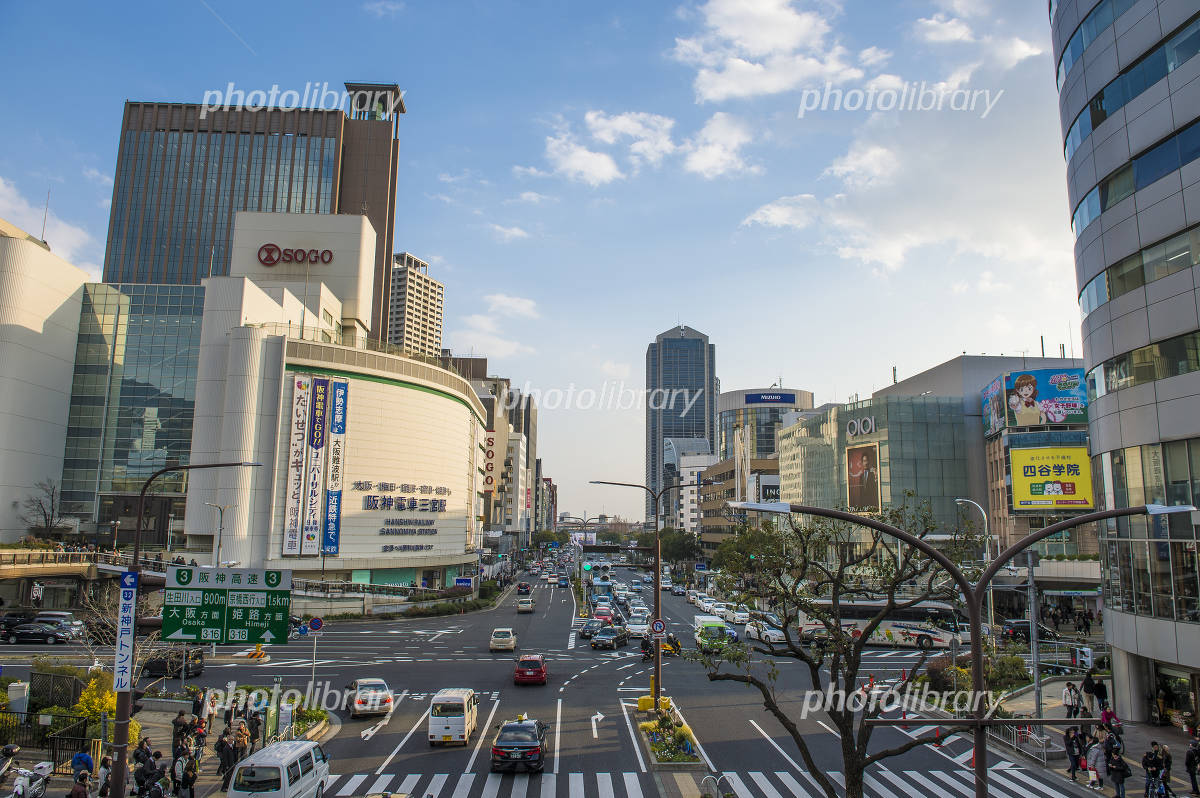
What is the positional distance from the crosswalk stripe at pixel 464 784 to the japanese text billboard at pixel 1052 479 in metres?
60.0

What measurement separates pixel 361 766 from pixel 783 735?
14647 mm

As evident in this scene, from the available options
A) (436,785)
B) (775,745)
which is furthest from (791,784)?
(436,785)

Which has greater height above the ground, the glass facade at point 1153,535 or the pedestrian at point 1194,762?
the glass facade at point 1153,535

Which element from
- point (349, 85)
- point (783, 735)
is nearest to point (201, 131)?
point (349, 85)

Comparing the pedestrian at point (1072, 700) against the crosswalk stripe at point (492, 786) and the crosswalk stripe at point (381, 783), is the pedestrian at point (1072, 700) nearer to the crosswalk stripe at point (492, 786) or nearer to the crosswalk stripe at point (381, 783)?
the crosswalk stripe at point (492, 786)

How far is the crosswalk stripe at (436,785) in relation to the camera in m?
19.5

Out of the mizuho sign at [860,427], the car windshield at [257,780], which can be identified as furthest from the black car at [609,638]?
the mizuho sign at [860,427]

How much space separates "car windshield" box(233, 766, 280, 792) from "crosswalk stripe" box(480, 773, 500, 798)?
18.1ft

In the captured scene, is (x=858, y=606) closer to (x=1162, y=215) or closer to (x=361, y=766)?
(x=1162, y=215)

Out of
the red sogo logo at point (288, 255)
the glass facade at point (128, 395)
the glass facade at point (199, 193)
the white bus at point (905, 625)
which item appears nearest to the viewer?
the white bus at point (905, 625)

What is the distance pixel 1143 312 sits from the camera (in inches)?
1073

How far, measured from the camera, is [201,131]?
143125mm

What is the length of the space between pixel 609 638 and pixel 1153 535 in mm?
30226

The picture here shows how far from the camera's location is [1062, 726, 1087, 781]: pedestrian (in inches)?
879
